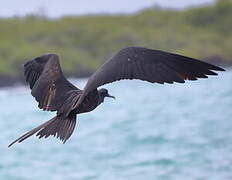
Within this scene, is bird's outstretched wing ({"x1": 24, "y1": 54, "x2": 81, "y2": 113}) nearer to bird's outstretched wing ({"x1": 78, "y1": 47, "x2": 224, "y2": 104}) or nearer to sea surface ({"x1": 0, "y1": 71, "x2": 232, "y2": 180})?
bird's outstretched wing ({"x1": 78, "y1": 47, "x2": 224, "y2": 104})

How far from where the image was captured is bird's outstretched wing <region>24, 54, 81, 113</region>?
7.20 meters

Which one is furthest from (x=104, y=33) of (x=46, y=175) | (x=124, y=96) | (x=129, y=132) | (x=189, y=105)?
(x=46, y=175)

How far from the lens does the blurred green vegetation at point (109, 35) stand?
3716cm

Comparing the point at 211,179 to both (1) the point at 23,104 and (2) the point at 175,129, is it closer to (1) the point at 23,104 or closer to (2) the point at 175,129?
(2) the point at 175,129

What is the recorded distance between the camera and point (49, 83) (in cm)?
742

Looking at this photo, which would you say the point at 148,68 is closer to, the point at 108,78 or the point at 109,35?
the point at 108,78

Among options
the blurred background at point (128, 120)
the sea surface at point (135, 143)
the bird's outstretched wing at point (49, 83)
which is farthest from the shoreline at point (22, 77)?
the bird's outstretched wing at point (49, 83)

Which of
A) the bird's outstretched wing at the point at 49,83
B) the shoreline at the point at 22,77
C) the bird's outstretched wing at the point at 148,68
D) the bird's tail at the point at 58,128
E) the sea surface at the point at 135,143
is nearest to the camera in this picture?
→ the bird's outstretched wing at the point at 148,68

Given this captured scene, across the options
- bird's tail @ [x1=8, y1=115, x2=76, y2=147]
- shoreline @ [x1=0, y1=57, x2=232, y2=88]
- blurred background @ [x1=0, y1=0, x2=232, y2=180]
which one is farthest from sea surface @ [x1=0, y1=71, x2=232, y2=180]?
shoreline @ [x1=0, y1=57, x2=232, y2=88]

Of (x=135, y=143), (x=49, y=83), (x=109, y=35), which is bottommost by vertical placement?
(x=49, y=83)

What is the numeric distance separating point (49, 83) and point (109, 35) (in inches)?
1347

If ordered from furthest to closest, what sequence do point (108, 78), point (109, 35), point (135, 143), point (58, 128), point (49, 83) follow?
point (109, 35)
point (135, 143)
point (49, 83)
point (58, 128)
point (108, 78)

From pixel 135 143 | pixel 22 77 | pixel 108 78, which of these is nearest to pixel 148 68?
pixel 108 78

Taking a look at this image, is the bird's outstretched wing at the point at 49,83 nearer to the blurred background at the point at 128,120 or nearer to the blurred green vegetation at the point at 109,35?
the blurred background at the point at 128,120
